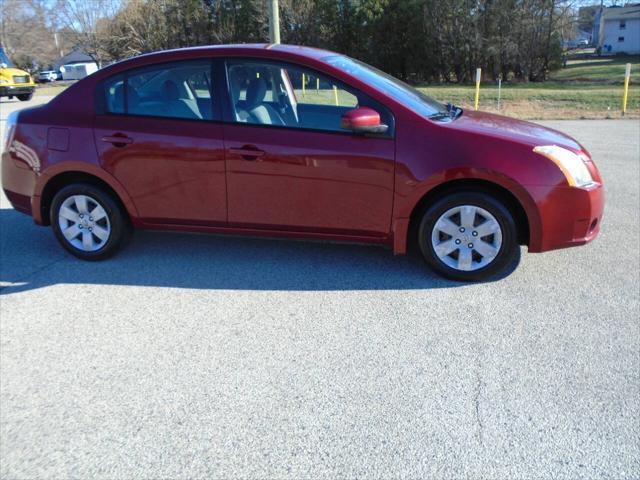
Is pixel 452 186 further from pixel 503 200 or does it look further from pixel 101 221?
pixel 101 221

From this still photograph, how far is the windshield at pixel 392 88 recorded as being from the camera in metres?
4.58

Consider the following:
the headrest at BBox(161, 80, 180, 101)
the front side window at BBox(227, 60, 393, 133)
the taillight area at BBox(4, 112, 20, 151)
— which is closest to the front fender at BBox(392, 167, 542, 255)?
the front side window at BBox(227, 60, 393, 133)

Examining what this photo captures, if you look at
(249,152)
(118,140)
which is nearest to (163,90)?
(118,140)

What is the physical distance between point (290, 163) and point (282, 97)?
2.76 ft

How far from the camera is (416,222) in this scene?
179 inches

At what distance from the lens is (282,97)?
501cm

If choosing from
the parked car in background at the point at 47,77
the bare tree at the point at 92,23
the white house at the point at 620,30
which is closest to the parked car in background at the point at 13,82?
the bare tree at the point at 92,23

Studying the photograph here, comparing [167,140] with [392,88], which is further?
[392,88]

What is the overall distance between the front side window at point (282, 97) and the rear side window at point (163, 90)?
0.89 ft

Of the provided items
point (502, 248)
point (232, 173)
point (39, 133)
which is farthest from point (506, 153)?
point (39, 133)

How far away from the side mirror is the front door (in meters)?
0.08

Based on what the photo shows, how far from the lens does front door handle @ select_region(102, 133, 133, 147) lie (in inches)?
187

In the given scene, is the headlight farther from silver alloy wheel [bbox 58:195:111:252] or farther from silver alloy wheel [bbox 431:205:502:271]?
silver alloy wheel [bbox 58:195:111:252]

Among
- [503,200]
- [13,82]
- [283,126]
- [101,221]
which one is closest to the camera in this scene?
[503,200]
